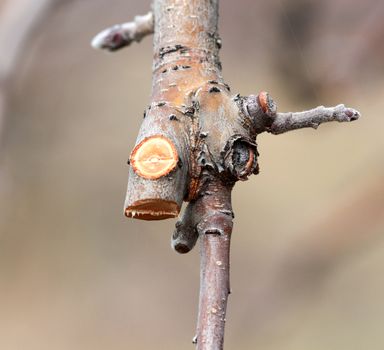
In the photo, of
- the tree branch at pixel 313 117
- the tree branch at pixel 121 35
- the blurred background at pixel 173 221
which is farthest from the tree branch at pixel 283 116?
the blurred background at pixel 173 221

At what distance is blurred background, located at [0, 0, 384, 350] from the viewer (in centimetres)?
191

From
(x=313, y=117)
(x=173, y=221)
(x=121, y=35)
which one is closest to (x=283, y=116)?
(x=313, y=117)

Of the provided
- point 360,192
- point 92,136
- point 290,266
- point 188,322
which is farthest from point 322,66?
point 92,136

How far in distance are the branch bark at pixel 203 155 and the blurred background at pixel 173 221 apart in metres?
1.13

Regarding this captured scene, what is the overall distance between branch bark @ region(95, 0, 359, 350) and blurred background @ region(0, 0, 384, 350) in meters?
1.13

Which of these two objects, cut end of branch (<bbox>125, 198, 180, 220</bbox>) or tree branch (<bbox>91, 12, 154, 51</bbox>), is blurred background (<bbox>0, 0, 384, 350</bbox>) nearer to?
tree branch (<bbox>91, 12, 154, 51</bbox>)

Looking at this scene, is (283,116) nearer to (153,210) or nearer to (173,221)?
(153,210)

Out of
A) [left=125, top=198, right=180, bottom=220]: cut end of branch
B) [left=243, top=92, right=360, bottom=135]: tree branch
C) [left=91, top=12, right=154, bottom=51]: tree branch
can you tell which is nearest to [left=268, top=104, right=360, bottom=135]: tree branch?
[left=243, top=92, right=360, bottom=135]: tree branch

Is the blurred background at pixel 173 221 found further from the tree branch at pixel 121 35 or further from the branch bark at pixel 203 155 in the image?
the branch bark at pixel 203 155

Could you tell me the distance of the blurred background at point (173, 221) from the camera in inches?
75.1

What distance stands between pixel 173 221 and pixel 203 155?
1.91 m

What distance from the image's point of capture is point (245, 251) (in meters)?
2.43

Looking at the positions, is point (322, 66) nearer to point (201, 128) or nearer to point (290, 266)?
point (290, 266)

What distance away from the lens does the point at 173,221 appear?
246cm
